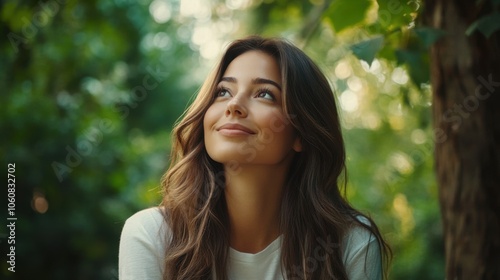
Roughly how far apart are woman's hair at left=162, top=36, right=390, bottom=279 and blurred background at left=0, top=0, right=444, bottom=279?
7.42ft

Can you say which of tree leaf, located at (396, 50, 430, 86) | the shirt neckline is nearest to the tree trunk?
tree leaf, located at (396, 50, 430, 86)

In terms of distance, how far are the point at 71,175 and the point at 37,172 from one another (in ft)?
2.37

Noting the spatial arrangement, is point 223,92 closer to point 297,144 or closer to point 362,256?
point 297,144

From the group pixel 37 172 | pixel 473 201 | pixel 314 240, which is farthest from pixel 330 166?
pixel 37 172

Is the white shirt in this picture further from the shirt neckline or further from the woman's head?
the woman's head

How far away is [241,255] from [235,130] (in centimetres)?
57

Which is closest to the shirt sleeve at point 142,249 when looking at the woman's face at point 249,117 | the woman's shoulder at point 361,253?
the woman's face at point 249,117

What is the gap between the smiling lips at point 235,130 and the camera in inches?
107

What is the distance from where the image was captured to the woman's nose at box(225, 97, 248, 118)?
2.74 meters

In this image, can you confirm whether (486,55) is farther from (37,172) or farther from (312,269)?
(37,172)

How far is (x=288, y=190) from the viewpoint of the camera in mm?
3068

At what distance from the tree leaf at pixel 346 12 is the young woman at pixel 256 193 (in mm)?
288

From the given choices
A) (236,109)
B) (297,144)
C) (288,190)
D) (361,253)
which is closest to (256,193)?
(288,190)

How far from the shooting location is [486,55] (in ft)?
8.41
